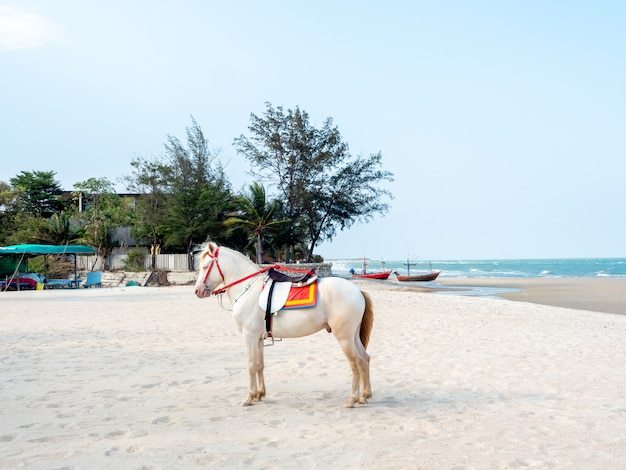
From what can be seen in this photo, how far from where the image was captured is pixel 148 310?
14.6 m

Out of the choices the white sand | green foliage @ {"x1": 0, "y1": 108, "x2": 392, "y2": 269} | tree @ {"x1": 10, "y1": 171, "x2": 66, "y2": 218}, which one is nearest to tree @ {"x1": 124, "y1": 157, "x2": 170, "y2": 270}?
green foliage @ {"x1": 0, "y1": 108, "x2": 392, "y2": 269}

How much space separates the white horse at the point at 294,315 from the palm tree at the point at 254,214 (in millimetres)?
25227

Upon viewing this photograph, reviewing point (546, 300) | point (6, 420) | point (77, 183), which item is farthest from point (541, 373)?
point (77, 183)

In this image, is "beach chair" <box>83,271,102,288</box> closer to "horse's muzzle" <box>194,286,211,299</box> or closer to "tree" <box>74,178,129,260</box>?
"tree" <box>74,178,129,260</box>

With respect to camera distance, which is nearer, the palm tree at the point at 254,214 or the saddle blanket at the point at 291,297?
the saddle blanket at the point at 291,297

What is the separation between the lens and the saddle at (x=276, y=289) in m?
5.40

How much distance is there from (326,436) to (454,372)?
9.91 ft

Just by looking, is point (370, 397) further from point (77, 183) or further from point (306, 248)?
point (77, 183)

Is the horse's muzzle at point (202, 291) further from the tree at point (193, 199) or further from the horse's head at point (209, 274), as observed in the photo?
the tree at point (193, 199)

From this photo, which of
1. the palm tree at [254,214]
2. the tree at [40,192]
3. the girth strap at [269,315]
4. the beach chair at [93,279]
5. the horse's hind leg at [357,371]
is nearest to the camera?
the horse's hind leg at [357,371]

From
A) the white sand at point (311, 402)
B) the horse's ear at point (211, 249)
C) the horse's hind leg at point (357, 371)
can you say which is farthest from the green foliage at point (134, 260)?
the horse's hind leg at point (357, 371)

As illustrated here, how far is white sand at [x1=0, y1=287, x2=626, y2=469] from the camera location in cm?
396

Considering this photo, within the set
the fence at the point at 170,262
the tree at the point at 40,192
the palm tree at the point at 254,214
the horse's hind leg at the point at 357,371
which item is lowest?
the horse's hind leg at the point at 357,371

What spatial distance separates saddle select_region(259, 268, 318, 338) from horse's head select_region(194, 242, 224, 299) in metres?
0.51
